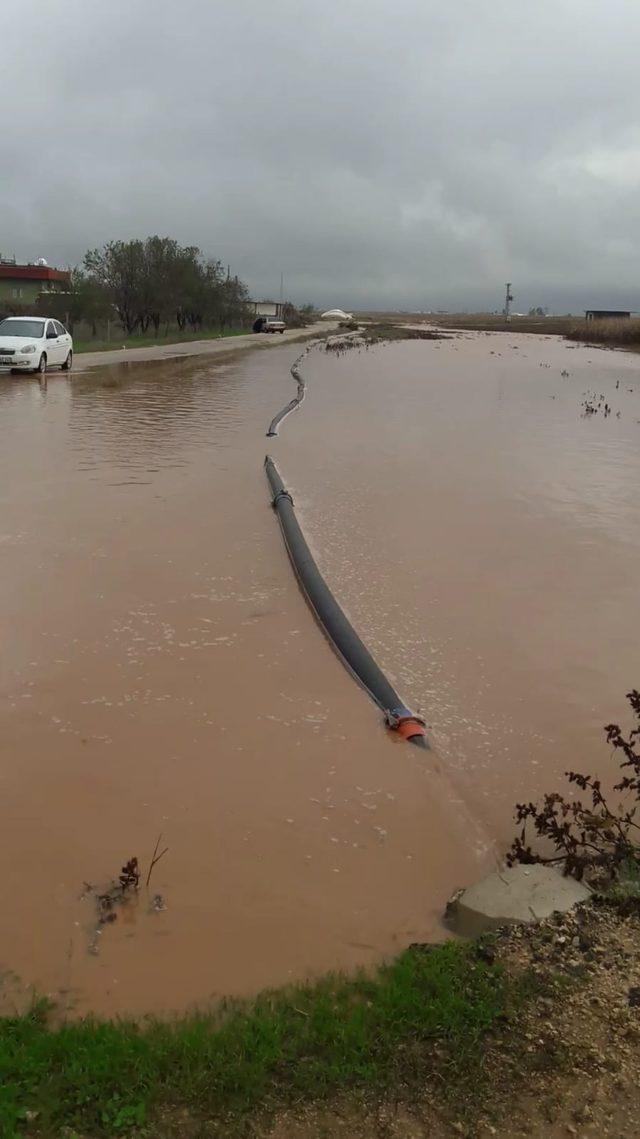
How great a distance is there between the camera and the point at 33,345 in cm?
2411

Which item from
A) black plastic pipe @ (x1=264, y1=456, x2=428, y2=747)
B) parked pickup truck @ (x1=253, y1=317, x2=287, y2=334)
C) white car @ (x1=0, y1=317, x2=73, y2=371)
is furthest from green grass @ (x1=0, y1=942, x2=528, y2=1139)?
parked pickup truck @ (x1=253, y1=317, x2=287, y2=334)

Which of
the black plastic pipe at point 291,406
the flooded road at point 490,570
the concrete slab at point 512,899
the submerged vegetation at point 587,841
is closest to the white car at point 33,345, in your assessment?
the black plastic pipe at point 291,406

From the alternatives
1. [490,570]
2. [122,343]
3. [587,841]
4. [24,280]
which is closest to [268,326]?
[24,280]

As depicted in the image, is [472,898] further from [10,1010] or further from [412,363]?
[412,363]

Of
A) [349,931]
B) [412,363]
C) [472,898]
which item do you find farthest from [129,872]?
[412,363]

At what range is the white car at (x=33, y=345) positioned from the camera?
79.0 feet

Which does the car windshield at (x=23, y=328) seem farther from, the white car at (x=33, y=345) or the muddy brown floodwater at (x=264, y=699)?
the muddy brown floodwater at (x=264, y=699)

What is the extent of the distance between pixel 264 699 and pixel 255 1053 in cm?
282

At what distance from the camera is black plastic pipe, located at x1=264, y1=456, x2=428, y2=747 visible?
197 inches

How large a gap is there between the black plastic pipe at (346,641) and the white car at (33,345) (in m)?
17.7

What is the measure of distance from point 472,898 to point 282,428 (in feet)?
47.2

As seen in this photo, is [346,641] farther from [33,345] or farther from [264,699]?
[33,345]

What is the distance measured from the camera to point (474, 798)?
14.5 ft

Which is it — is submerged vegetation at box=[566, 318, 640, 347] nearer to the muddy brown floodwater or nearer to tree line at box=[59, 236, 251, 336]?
tree line at box=[59, 236, 251, 336]
